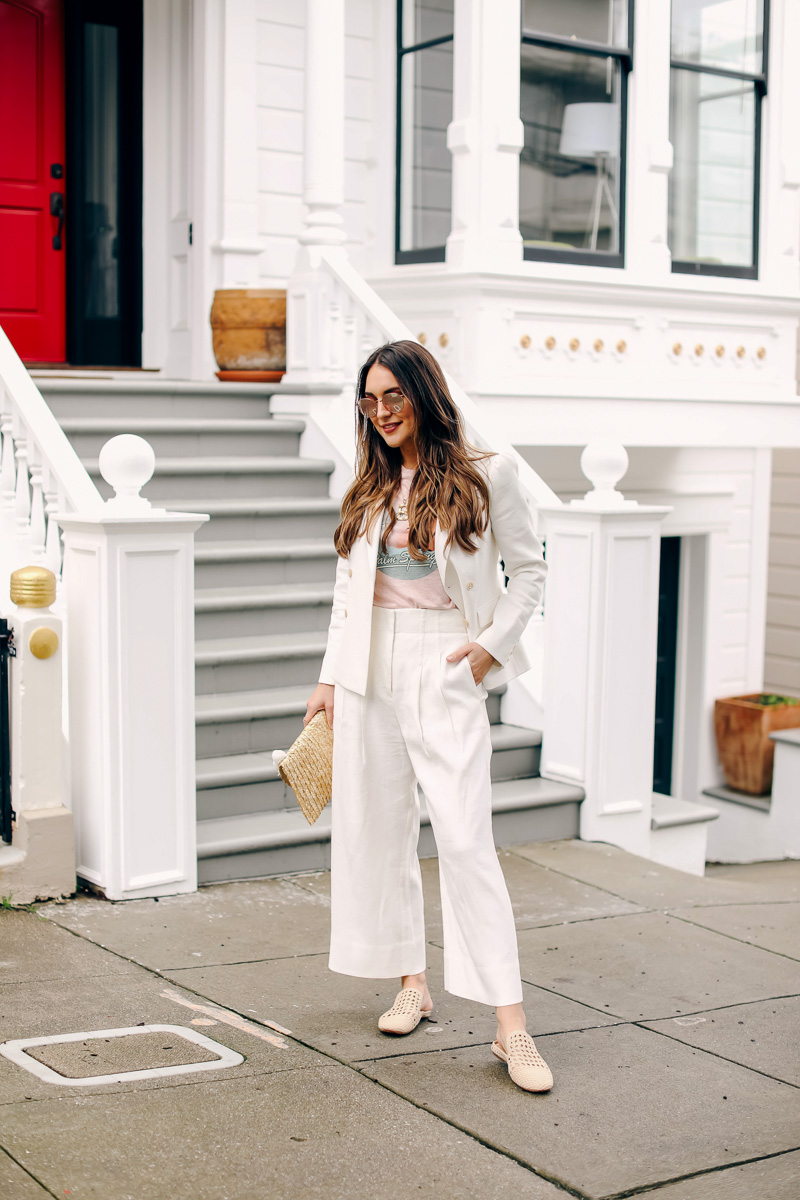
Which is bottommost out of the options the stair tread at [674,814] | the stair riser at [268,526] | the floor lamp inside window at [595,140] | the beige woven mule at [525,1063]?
the stair tread at [674,814]

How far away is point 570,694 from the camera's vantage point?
21.0ft

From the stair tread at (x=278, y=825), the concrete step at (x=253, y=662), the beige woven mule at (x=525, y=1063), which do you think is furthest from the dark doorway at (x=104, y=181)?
the beige woven mule at (x=525, y=1063)

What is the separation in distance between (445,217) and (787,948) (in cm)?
549

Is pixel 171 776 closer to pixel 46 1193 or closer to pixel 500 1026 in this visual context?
pixel 500 1026

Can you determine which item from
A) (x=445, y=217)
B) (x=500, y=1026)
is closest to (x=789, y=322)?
(x=445, y=217)

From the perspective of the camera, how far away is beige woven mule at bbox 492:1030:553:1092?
3.65 meters

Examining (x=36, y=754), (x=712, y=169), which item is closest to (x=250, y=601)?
(x=36, y=754)

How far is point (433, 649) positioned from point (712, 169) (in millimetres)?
6802

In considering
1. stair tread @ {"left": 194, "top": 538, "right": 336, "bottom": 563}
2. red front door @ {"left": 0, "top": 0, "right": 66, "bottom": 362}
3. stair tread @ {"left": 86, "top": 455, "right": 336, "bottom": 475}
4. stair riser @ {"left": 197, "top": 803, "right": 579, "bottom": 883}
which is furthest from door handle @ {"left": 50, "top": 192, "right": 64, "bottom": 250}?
stair riser @ {"left": 197, "top": 803, "right": 579, "bottom": 883}

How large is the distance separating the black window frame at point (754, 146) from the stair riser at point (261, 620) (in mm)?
3860

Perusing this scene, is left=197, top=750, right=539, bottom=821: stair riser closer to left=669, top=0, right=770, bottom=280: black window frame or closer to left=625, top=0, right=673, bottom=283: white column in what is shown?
left=625, top=0, right=673, bottom=283: white column

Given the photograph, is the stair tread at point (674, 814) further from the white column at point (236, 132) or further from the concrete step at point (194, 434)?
the white column at point (236, 132)

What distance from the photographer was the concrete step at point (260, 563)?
7004 millimetres

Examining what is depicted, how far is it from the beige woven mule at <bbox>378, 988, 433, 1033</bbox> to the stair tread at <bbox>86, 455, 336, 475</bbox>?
3824mm
